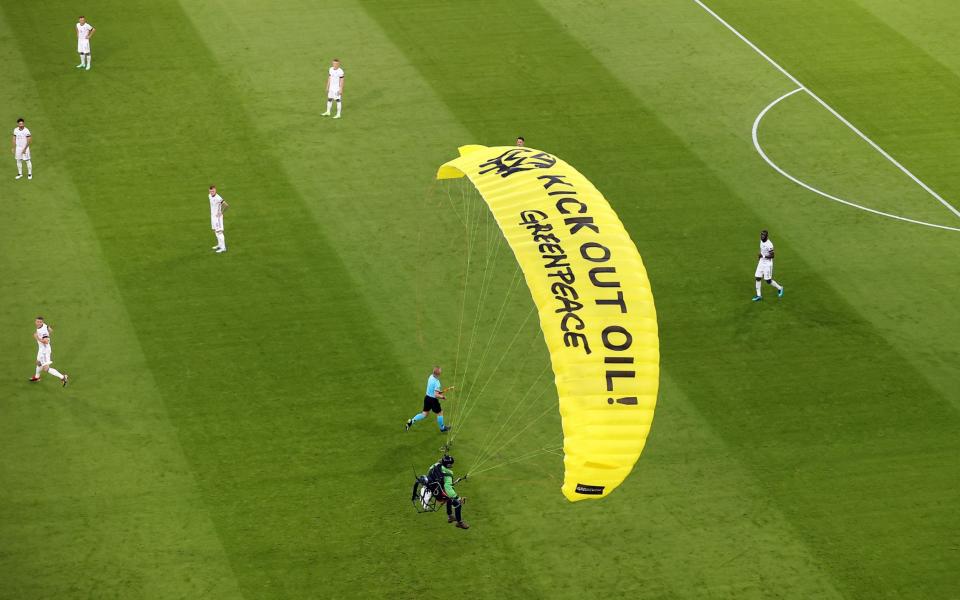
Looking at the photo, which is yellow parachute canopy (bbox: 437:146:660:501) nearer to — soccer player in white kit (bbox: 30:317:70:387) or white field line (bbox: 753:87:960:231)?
soccer player in white kit (bbox: 30:317:70:387)

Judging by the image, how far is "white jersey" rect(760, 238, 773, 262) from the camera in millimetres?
35656

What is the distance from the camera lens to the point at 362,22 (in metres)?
49.7

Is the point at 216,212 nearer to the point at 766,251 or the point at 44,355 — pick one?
the point at 44,355

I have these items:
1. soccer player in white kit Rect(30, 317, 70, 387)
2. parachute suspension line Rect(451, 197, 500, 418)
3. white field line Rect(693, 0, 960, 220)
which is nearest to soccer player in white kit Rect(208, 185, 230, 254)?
soccer player in white kit Rect(30, 317, 70, 387)

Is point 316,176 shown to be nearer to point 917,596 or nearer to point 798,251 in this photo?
point 798,251

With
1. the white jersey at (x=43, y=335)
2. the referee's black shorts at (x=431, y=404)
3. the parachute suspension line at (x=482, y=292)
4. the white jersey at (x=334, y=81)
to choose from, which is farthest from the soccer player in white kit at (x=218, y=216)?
the referee's black shorts at (x=431, y=404)

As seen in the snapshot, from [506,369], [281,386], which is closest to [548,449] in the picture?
[506,369]

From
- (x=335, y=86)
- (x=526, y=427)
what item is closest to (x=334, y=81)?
(x=335, y=86)

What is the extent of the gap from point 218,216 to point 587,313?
49.8 feet

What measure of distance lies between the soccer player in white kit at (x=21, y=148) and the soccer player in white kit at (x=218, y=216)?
5811mm

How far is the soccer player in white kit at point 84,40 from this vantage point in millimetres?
44781

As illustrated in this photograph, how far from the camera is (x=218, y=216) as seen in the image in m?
36.8

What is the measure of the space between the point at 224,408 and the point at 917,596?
14.8m

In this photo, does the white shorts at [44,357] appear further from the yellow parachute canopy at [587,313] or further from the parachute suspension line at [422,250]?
the yellow parachute canopy at [587,313]
